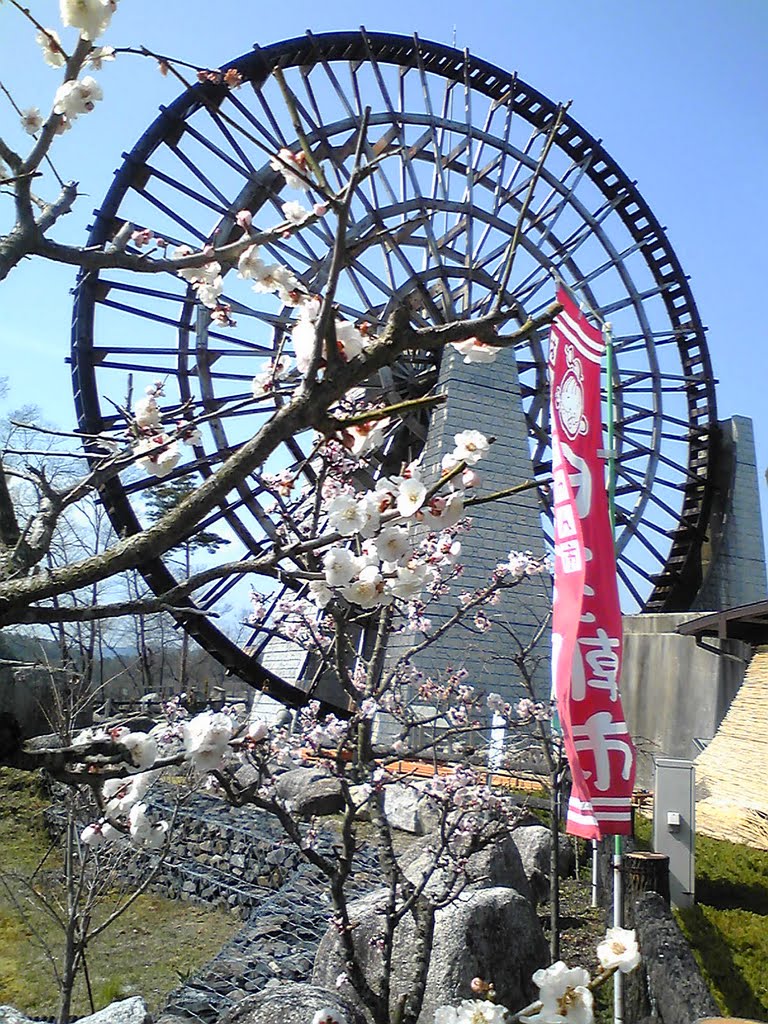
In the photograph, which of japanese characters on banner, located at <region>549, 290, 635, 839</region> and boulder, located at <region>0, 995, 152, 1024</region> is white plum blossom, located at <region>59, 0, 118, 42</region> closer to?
japanese characters on banner, located at <region>549, 290, 635, 839</region>

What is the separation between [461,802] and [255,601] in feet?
6.32

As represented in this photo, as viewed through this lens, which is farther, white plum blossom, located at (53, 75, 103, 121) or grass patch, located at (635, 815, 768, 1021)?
grass patch, located at (635, 815, 768, 1021)

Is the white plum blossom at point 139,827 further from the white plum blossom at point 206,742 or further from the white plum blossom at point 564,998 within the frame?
the white plum blossom at point 564,998

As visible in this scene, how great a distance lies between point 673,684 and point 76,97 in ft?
34.5

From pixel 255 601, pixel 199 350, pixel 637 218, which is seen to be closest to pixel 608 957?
pixel 255 601

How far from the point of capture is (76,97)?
1894mm

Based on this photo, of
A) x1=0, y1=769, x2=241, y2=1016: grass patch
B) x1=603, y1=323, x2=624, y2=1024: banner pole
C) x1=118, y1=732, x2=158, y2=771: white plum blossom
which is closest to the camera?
x1=118, y1=732, x2=158, y2=771: white plum blossom

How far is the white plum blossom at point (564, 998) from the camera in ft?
4.51

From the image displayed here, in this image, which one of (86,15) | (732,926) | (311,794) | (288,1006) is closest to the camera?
(86,15)

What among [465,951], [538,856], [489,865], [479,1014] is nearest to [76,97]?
[479,1014]

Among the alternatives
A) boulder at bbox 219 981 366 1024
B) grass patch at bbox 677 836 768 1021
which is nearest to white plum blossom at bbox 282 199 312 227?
boulder at bbox 219 981 366 1024

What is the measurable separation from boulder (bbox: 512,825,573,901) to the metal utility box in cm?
105

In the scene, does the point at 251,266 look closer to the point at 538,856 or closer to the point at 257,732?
the point at 257,732

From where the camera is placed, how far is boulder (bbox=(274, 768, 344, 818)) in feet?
25.7
